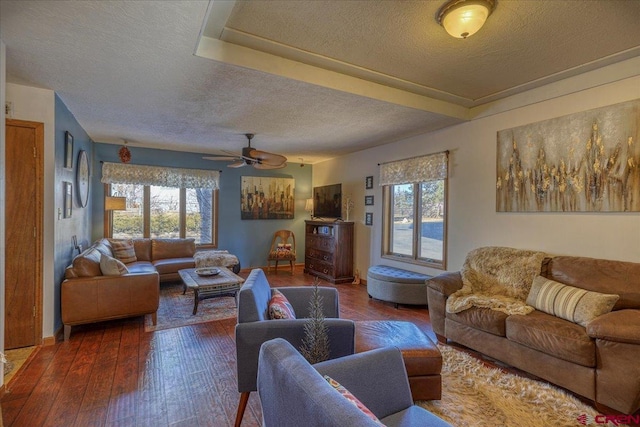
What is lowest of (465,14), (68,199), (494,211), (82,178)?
(494,211)

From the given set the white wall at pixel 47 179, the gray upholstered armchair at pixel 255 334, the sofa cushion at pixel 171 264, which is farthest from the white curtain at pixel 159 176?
the gray upholstered armchair at pixel 255 334

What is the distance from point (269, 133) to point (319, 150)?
148 centimetres

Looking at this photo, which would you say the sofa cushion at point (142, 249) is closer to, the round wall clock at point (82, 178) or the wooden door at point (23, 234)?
the round wall clock at point (82, 178)

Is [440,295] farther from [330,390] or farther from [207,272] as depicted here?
[207,272]

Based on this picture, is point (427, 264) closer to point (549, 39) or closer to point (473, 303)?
point (473, 303)

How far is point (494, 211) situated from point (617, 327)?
1823 millimetres

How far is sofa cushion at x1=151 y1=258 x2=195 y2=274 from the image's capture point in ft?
16.4

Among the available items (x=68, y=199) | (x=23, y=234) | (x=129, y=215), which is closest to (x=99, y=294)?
(x=23, y=234)

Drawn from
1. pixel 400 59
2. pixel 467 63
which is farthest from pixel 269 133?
pixel 467 63

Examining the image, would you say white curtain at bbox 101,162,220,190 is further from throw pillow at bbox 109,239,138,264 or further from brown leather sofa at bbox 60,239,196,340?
brown leather sofa at bbox 60,239,196,340

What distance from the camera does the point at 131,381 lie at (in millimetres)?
2379

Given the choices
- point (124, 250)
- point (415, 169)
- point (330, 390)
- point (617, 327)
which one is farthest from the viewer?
point (124, 250)

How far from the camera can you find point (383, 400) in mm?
1377

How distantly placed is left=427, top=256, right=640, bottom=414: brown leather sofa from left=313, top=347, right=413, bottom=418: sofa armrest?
1.56m
